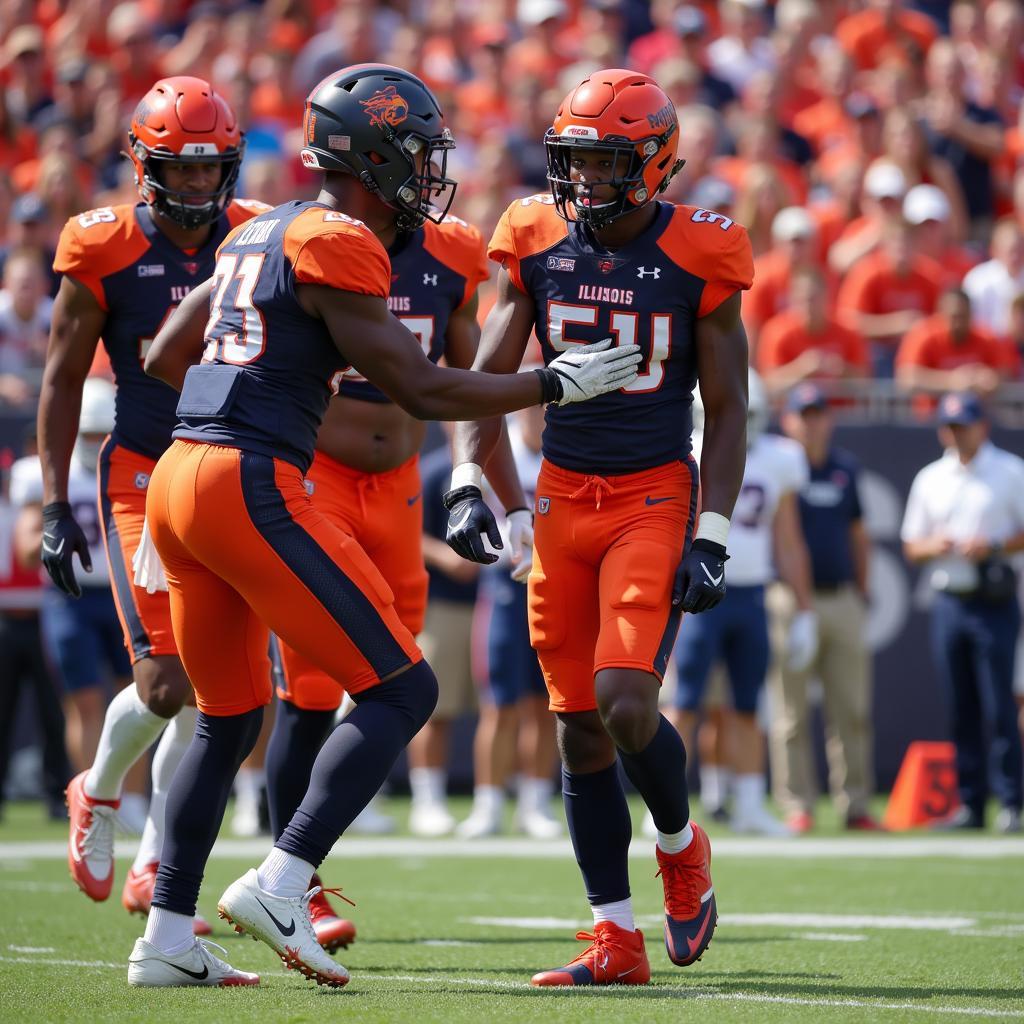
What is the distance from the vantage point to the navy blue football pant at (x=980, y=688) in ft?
32.5

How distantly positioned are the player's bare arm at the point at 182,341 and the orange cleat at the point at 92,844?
56.9 inches

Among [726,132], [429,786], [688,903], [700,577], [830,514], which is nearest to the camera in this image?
[700,577]

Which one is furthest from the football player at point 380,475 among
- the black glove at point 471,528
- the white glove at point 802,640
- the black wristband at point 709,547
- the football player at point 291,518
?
the white glove at point 802,640

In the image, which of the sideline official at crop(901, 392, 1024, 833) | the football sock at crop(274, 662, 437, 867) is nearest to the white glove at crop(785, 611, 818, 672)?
the sideline official at crop(901, 392, 1024, 833)

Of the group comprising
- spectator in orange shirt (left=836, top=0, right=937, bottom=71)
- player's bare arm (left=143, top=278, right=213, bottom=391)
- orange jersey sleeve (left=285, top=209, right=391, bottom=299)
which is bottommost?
player's bare arm (left=143, top=278, right=213, bottom=391)

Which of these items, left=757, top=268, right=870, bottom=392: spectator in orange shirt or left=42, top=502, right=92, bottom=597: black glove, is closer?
left=42, top=502, right=92, bottom=597: black glove

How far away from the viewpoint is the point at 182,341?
479 centimetres

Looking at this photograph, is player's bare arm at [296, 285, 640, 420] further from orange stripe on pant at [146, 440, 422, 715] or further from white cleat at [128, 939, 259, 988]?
white cleat at [128, 939, 259, 988]

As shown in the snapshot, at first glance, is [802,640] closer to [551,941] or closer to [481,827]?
[481,827]

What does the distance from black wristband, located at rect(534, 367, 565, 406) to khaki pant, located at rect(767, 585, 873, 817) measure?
573 cm

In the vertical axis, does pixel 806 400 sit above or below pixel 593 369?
below

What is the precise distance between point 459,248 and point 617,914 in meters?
2.07

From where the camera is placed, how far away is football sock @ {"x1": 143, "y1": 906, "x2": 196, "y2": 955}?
4547 mm

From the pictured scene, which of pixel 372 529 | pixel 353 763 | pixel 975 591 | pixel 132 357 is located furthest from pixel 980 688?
pixel 353 763
